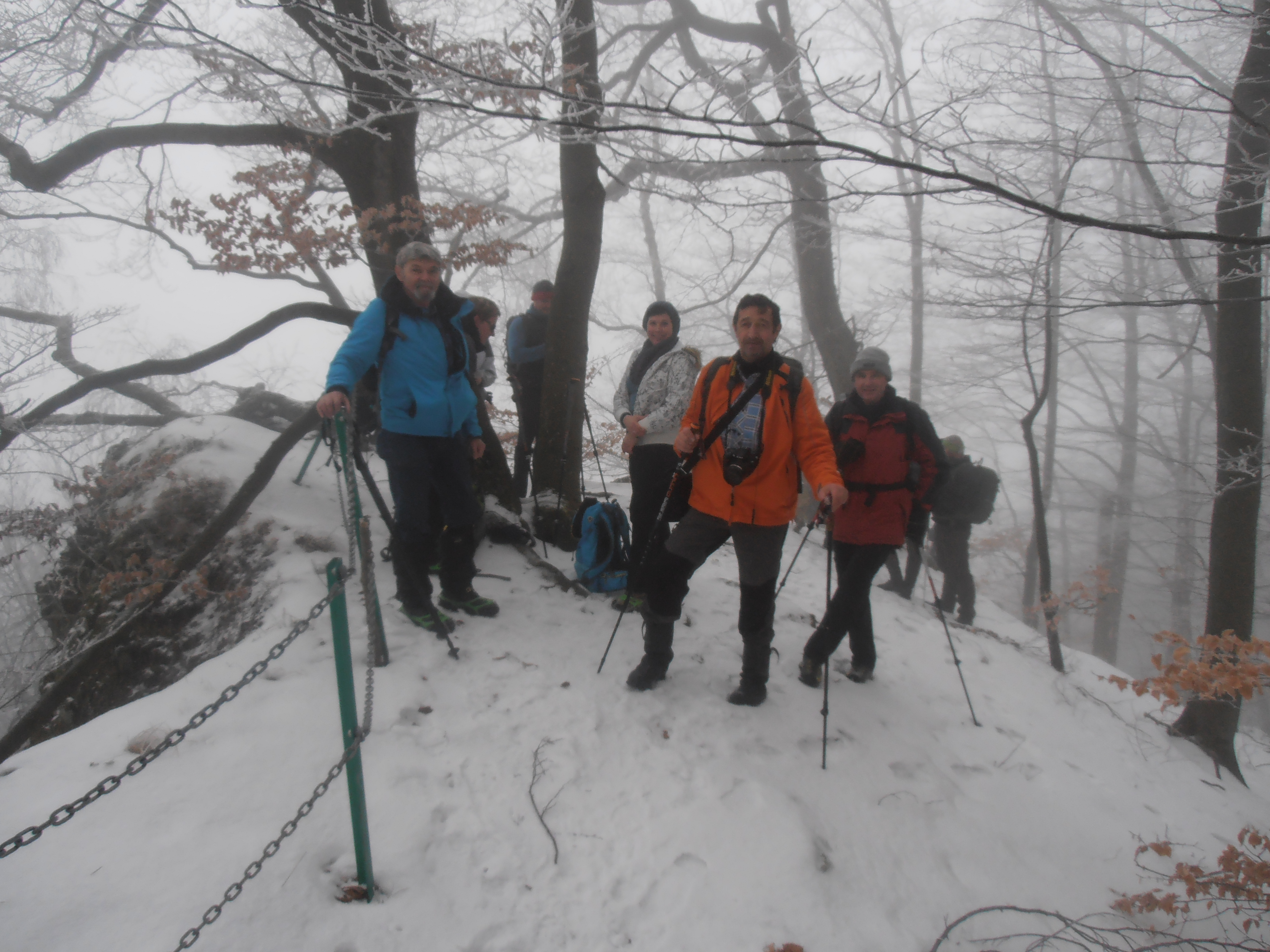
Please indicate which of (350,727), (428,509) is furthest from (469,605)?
(350,727)

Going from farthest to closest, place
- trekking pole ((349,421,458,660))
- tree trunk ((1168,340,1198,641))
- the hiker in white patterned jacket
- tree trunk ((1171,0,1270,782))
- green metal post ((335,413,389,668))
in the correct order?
1. tree trunk ((1168,340,1198,641))
2. tree trunk ((1171,0,1270,782))
3. the hiker in white patterned jacket
4. trekking pole ((349,421,458,660))
5. green metal post ((335,413,389,668))

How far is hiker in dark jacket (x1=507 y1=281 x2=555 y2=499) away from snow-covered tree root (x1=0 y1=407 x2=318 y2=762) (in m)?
1.96

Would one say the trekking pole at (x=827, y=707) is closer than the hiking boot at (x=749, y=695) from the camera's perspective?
Yes

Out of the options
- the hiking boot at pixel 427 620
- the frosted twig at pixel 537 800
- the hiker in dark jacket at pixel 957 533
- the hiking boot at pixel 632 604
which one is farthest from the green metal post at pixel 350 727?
the hiker in dark jacket at pixel 957 533

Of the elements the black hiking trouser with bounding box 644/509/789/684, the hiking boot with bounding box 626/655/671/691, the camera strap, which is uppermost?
the camera strap

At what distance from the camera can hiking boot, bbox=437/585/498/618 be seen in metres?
3.89

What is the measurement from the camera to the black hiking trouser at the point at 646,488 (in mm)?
3703

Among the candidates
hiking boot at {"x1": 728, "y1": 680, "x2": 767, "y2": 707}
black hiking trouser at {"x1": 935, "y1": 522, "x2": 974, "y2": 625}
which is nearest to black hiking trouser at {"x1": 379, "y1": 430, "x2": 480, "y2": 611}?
hiking boot at {"x1": 728, "y1": 680, "x2": 767, "y2": 707}

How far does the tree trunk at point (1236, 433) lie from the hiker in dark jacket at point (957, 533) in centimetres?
199

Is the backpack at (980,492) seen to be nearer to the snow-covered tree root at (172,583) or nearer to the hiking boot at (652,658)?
the hiking boot at (652,658)

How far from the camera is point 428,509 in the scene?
3.46 m

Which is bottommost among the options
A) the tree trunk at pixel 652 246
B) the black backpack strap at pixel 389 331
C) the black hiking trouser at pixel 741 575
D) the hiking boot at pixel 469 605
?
the hiking boot at pixel 469 605

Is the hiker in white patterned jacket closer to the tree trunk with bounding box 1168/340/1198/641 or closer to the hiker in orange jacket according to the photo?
the hiker in orange jacket

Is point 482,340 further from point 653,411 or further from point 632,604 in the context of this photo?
point 632,604
